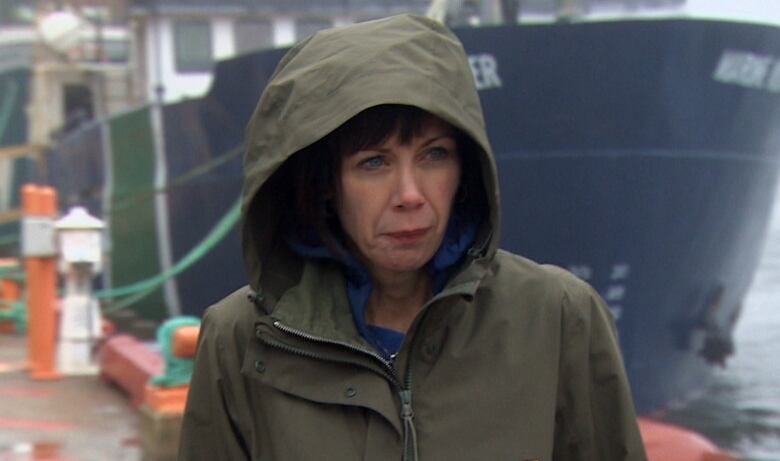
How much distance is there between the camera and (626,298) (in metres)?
8.94

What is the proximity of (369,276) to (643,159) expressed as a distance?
712cm

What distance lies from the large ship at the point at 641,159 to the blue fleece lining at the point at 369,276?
675cm

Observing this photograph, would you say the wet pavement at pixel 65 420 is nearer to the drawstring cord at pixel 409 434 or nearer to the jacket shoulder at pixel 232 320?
the jacket shoulder at pixel 232 320

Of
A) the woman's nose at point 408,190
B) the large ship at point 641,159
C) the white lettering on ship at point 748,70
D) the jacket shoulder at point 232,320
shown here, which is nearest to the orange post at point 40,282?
the large ship at point 641,159

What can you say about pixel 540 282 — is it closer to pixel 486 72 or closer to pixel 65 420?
pixel 65 420

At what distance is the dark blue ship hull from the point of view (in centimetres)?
841

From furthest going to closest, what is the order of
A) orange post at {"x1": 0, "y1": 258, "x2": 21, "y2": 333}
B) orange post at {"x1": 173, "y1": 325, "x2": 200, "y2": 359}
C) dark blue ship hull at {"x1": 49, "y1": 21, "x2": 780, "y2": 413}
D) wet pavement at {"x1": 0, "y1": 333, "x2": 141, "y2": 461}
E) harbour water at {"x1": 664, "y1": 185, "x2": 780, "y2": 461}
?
harbour water at {"x1": 664, "y1": 185, "x2": 780, "y2": 461} → orange post at {"x1": 0, "y1": 258, "x2": 21, "y2": 333} → dark blue ship hull at {"x1": 49, "y1": 21, "x2": 780, "y2": 413} → wet pavement at {"x1": 0, "y1": 333, "x2": 141, "y2": 461} → orange post at {"x1": 173, "y1": 325, "x2": 200, "y2": 359}

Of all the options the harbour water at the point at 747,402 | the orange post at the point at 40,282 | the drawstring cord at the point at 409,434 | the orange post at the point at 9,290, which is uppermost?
the drawstring cord at the point at 409,434

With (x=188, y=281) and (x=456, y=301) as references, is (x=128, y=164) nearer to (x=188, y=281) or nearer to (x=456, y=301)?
(x=188, y=281)

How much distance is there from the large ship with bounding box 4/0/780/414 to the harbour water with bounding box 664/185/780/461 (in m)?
0.33

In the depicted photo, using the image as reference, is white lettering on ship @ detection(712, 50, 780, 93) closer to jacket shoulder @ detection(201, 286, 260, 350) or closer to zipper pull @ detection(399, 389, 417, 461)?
jacket shoulder @ detection(201, 286, 260, 350)

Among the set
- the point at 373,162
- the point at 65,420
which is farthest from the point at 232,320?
the point at 65,420

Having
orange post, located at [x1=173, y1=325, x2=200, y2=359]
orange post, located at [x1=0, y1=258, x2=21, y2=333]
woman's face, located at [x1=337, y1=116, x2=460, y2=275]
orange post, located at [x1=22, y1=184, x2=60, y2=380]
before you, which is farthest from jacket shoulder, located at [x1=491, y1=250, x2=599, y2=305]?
orange post, located at [x1=0, y1=258, x2=21, y2=333]

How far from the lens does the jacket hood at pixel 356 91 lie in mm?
1566
